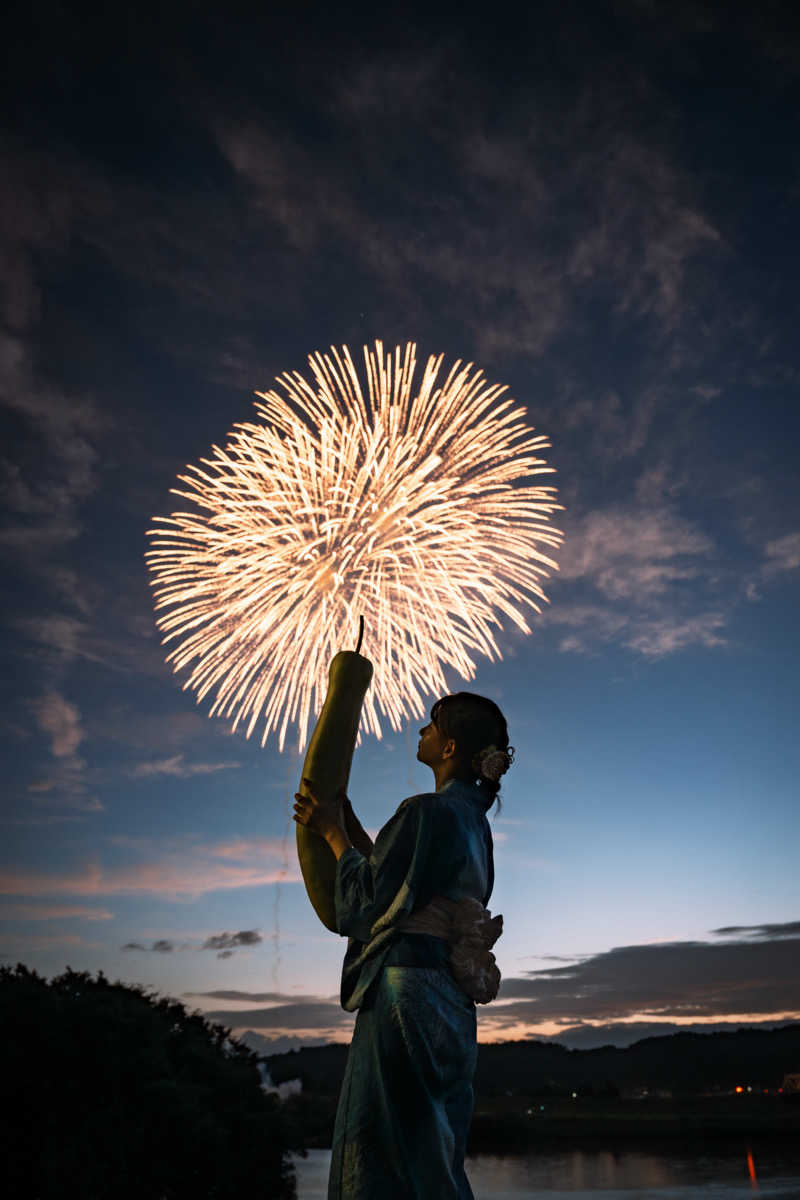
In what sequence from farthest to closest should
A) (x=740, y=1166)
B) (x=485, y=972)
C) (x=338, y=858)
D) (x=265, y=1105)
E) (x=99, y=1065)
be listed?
1. (x=740, y=1166)
2. (x=265, y=1105)
3. (x=99, y=1065)
4. (x=338, y=858)
5. (x=485, y=972)

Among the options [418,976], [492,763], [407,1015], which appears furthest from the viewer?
[492,763]

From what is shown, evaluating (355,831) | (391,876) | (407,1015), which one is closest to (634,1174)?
(355,831)

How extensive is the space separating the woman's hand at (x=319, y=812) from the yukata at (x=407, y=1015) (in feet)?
1.34

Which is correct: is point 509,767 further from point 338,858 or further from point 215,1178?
point 215,1178

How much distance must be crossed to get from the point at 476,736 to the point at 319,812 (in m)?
1.34

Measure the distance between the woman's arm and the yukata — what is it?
1.88 feet

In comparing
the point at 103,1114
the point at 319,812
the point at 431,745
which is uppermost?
the point at 431,745

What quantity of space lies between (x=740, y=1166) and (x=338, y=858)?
176 m

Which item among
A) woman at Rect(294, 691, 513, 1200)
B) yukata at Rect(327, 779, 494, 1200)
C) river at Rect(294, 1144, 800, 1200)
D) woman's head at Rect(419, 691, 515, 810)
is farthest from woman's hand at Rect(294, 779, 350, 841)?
river at Rect(294, 1144, 800, 1200)

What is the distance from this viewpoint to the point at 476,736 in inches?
273

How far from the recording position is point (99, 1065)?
3525cm

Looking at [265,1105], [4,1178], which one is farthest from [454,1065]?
[265,1105]

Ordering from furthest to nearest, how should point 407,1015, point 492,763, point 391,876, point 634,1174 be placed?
point 634,1174 → point 492,763 → point 391,876 → point 407,1015

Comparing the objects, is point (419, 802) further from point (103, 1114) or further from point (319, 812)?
point (103, 1114)
